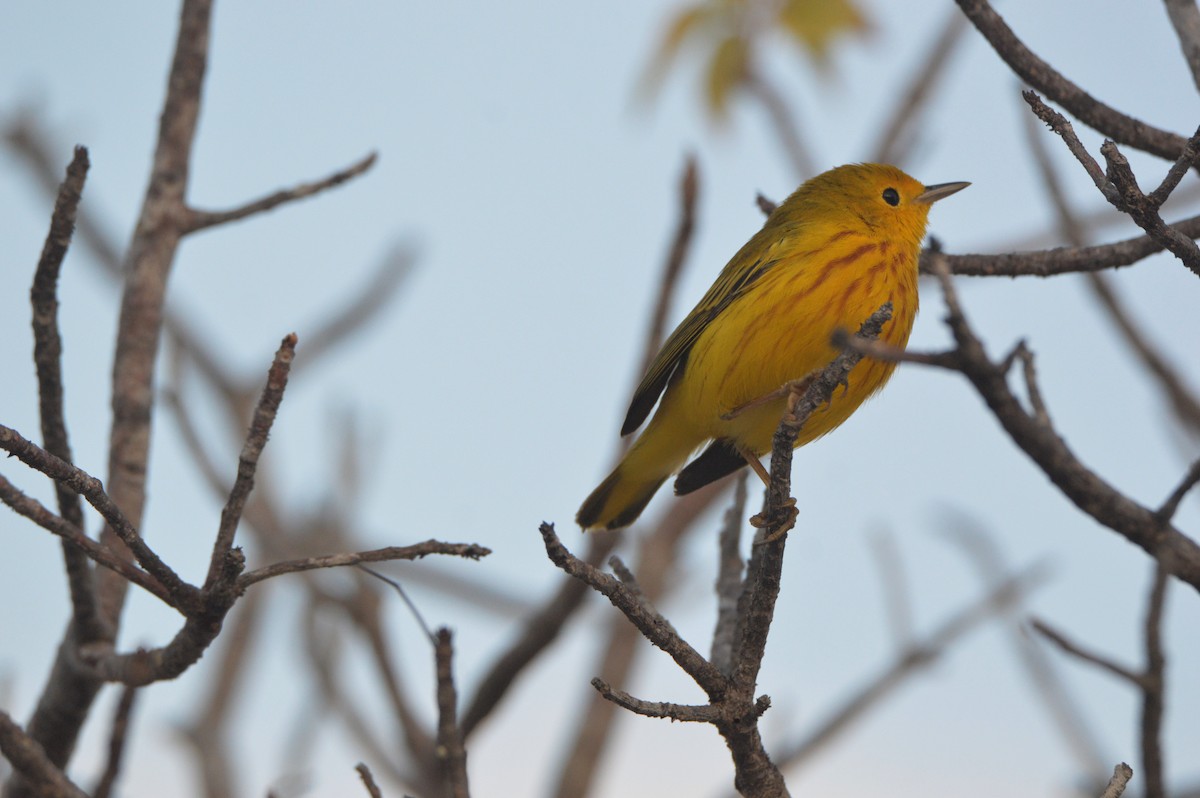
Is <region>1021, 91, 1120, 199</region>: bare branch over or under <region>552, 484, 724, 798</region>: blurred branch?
under

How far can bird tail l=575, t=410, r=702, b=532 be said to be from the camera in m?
4.96

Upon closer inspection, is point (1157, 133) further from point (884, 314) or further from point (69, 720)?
point (69, 720)

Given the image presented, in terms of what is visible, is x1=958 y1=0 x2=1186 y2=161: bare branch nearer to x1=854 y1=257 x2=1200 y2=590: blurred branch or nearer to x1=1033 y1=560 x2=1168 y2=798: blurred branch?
x1=1033 y1=560 x2=1168 y2=798: blurred branch

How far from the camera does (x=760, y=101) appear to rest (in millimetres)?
8219

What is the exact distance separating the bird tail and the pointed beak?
4.65ft

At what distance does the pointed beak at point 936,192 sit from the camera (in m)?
5.11

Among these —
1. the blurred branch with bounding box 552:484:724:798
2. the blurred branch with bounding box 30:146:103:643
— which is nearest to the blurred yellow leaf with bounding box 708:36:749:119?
the blurred branch with bounding box 552:484:724:798

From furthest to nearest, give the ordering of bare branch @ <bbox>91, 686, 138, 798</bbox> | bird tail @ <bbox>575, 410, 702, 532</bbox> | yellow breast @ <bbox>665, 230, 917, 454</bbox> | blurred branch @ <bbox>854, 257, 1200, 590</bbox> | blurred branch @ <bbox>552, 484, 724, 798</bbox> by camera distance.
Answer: blurred branch @ <bbox>552, 484, 724, 798</bbox>, bird tail @ <bbox>575, 410, 702, 532</bbox>, yellow breast @ <bbox>665, 230, 917, 454</bbox>, bare branch @ <bbox>91, 686, 138, 798</bbox>, blurred branch @ <bbox>854, 257, 1200, 590</bbox>

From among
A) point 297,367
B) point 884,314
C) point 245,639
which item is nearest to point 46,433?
point 884,314

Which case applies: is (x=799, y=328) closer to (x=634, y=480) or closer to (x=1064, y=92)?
(x=634, y=480)

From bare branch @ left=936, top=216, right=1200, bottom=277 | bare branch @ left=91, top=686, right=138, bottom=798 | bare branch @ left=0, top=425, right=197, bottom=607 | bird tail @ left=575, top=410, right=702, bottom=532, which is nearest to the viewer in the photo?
bare branch @ left=0, top=425, right=197, bottom=607

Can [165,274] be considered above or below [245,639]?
below

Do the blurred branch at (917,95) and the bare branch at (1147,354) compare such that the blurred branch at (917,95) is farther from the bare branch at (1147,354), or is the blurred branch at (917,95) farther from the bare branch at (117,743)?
the bare branch at (117,743)

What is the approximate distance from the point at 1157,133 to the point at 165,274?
282 cm
